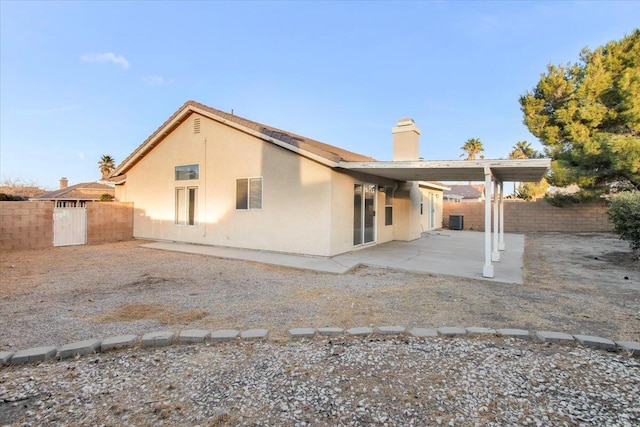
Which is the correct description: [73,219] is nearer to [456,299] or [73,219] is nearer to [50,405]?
[50,405]

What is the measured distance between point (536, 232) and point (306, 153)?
16.2m

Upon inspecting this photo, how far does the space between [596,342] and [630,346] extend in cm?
29

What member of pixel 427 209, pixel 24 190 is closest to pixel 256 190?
pixel 427 209

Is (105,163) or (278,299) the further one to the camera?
(105,163)

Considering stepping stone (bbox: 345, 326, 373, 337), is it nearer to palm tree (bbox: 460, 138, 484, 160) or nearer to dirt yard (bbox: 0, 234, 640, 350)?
dirt yard (bbox: 0, 234, 640, 350)

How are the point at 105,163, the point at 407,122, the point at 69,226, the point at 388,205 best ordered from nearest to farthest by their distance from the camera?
the point at 407,122
the point at 69,226
the point at 388,205
the point at 105,163

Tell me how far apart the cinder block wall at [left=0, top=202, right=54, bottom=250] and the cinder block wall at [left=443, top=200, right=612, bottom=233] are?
69.0ft

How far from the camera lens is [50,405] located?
8.04 ft

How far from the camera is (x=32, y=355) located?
3.17 metres

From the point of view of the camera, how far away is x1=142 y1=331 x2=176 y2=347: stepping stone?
352cm

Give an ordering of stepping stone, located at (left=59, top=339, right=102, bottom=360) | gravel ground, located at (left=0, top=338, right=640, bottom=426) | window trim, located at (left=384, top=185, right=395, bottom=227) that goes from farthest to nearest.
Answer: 1. window trim, located at (left=384, top=185, right=395, bottom=227)
2. stepping stone, located at (left=59, top=339, right=102, bottom=360)
3. gravel ground, located at (left=0, top=338, right=640, bottom=426)

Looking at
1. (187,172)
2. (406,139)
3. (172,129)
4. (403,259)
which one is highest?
(172,129)

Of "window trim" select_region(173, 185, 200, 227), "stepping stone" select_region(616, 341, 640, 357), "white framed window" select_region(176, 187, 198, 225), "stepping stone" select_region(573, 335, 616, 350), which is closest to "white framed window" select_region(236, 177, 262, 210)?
"window trim" select_region(173, 185, 200, 227)

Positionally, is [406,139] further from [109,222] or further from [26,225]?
[26,225]
